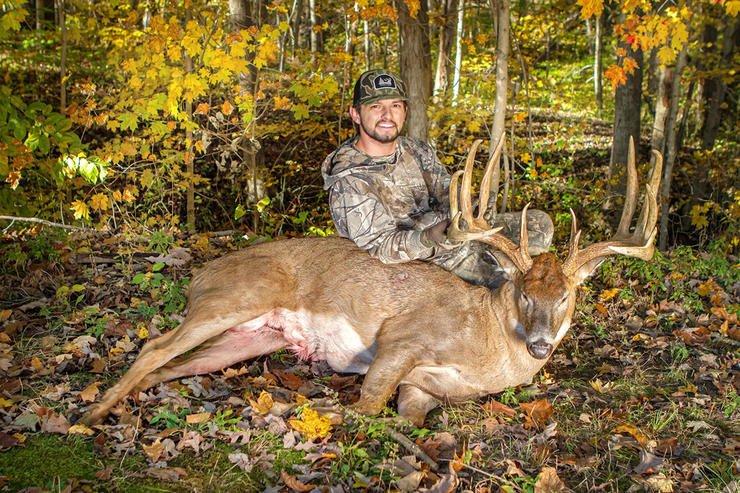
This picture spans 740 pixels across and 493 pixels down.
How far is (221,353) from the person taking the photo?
560cm

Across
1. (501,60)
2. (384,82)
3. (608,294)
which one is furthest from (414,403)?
(501,60)

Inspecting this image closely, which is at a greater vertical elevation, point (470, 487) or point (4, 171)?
point (4, 171)

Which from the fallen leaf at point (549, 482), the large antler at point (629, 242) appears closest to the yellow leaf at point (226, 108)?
the large antler at point (629, 242)

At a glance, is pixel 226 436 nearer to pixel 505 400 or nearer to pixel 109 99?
pixel 505 400

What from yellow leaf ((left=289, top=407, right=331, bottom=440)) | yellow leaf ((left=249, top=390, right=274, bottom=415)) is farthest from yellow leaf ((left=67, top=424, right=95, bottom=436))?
yellow leaf ((left=289, top=407, right=331, bottom=440))

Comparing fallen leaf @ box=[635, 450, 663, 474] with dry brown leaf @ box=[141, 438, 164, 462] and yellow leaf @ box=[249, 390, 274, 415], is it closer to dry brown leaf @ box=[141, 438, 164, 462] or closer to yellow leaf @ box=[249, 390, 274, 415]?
yellow leaf @ box=[249, 390, 274, 415]

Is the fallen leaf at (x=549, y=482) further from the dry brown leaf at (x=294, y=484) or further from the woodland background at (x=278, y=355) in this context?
the dry brown leaf at (x=294, y=484)

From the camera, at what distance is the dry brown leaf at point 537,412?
186 inches

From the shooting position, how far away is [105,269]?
7035mm

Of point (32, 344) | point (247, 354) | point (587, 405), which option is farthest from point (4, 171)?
point (587, 405)

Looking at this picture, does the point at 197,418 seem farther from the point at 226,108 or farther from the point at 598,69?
the point at 598,69

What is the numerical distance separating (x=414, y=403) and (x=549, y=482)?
1.35 m

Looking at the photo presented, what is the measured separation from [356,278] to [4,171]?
283cm

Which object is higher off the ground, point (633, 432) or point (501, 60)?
point (501, 60)
